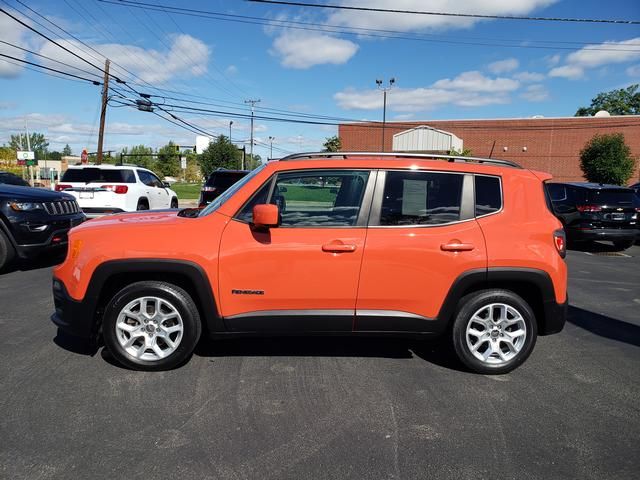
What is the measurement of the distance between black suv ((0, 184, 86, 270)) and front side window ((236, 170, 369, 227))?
5.38 meters

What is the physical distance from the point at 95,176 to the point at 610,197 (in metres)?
12.9

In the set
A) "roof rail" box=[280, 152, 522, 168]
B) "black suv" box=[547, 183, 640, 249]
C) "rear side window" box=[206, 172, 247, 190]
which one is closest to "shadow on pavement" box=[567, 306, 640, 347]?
"roof rail" box=[280, 152, 522, 168]

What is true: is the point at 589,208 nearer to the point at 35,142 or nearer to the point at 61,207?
the point at 61,207

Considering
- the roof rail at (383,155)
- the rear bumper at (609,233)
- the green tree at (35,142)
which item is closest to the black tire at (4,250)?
the roof rail at (383,155)

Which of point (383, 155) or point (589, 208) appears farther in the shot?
point (589, 208)

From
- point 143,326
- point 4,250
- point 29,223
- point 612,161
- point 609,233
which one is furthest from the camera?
point 612,161

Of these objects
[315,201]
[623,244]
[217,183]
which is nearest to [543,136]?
[623,244]

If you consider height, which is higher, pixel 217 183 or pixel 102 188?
pixel 217 183

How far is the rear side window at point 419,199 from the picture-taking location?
12.1 feet

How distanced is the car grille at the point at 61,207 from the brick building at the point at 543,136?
151 feet

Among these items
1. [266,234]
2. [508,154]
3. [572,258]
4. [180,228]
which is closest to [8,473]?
[180,228]

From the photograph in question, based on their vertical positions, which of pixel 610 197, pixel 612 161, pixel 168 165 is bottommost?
pixel 610 197

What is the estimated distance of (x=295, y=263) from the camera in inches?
139

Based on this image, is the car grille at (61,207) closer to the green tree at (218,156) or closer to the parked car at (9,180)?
the parked car at (9,180)
